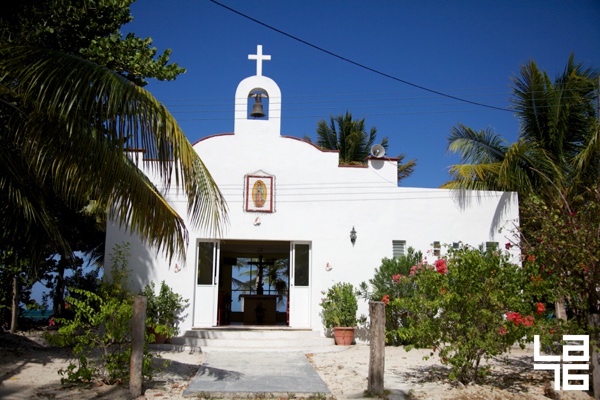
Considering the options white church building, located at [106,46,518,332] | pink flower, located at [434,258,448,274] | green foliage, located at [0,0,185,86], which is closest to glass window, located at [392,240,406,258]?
white church building, located at [106,46,518,332]

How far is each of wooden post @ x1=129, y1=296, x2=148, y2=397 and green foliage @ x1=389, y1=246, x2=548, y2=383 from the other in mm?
3636

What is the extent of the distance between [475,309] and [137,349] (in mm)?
4659

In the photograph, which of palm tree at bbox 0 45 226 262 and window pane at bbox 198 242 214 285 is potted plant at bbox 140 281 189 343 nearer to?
window pane at bbox 198 242 214 285

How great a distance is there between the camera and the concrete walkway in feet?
24.9

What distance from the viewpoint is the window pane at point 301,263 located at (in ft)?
43.7

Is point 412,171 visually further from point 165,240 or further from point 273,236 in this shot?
point 165,240

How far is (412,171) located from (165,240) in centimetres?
1832

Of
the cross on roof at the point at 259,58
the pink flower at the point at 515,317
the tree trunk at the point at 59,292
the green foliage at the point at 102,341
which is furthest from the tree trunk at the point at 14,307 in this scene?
the pink flower at the point at 515,317

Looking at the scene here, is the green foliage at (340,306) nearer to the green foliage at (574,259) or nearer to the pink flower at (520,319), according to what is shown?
the green foliage at (574,259)

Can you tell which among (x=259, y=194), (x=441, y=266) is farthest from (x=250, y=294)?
(x=441, y=266)

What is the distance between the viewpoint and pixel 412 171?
946 inches

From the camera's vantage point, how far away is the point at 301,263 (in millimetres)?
13344

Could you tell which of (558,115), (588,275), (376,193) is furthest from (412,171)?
(588,275)

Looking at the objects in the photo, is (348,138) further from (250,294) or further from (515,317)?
(515,317)
